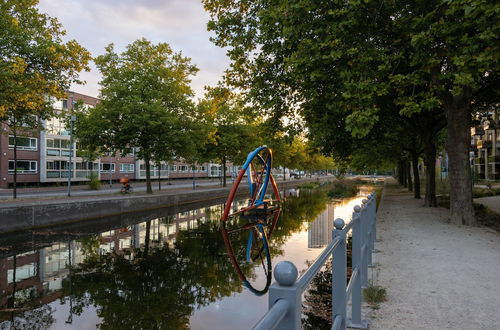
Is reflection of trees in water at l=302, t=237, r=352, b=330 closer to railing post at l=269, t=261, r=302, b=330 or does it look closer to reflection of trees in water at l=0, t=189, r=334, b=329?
reflection of trees in water at l=0, t=189, r=334, b=329

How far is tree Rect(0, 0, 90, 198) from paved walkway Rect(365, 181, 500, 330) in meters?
14.8

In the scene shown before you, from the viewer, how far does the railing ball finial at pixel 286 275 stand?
1.62 meters

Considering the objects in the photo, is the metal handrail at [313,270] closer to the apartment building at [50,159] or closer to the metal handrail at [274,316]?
the metal handrail at [274,316]

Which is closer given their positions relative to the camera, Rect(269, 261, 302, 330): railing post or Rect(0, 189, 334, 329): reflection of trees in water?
Rect(269, 261, 302, 330): railing post

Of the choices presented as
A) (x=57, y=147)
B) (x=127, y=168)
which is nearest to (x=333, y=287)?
(x=57, y=147)

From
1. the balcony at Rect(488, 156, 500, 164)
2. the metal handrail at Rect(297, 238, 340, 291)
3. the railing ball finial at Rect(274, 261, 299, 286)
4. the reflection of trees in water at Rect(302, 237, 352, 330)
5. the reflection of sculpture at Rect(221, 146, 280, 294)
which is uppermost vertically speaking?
the balcony at Rect(488, 156, 500, 164)

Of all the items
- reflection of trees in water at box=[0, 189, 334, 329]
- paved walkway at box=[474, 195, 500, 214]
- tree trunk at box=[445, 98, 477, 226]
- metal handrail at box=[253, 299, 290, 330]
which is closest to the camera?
metal handrail at box=[253, 299, 290, 330]

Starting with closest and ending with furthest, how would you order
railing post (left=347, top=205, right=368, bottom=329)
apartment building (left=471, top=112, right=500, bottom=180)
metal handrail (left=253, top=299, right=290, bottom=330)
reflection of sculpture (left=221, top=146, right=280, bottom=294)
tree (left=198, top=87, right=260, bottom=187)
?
metal handrail (left=253, top=299, right=290, bottom=330) < railing post (left=347, top=205, right=368, bottom=329) < reflection of sculpture (left=221, top=146, right=280, bottom=294) < tree (left=198, top=87, right=260, bottom=187) < apartment building (left=471, top=112, right=500, bottom=180)

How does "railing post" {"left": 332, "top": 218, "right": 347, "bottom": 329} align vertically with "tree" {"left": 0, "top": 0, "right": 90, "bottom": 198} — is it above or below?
below

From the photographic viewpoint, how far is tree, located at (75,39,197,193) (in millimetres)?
26688

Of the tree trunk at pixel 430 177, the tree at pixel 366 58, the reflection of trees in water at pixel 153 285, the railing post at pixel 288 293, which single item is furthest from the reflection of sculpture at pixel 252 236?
the tree trunk at pixel 430 177

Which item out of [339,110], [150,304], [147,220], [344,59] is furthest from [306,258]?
[147,220]

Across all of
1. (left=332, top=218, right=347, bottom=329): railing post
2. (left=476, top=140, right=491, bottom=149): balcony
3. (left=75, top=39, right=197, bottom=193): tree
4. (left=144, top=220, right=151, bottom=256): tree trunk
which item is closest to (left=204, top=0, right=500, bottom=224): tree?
(left=144, top=220, right=151, bottom=256): tree trunk

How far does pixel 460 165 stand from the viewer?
13.0 m
